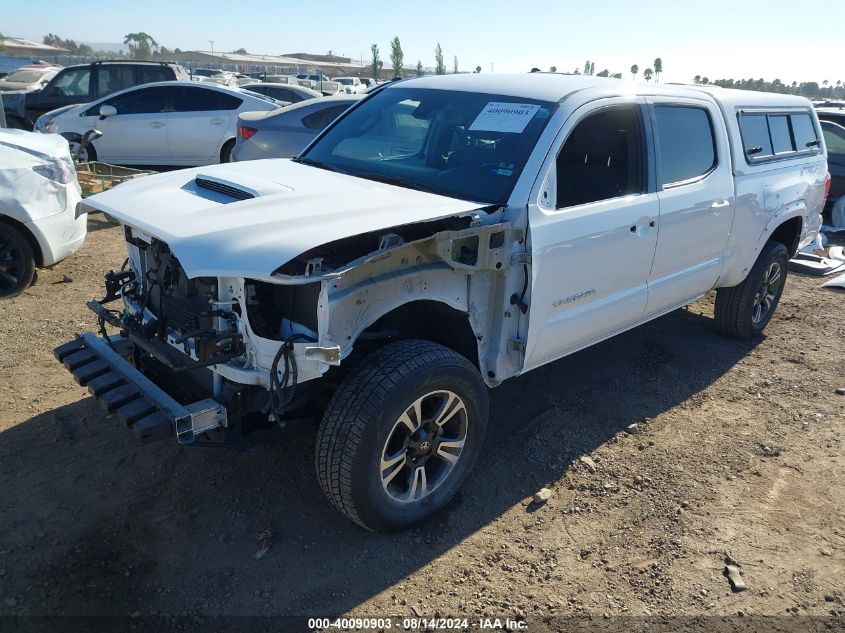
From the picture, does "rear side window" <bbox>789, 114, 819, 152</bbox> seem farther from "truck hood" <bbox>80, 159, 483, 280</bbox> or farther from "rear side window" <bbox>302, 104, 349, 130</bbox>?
"rear side window" <bbox>302, 104, 349, 130</bbox>

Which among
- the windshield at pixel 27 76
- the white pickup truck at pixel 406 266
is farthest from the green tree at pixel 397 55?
the white pickup truck at pixel 406 266

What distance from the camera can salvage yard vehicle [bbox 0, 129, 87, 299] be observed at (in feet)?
18.1

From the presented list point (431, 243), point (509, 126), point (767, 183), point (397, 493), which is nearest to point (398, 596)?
point (397, 493)

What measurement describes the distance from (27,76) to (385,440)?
29853 millimetres

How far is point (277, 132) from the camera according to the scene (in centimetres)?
852

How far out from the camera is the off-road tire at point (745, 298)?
5.52 meters

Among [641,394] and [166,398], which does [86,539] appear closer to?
[166,398]

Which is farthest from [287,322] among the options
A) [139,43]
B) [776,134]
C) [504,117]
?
[139,43]

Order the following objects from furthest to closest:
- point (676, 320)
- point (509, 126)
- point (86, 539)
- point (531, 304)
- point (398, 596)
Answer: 1. point (676, 320)
2. point (509, 126)
3. point (531, 304)
4. point (86, 539)
5. point (398, 596)

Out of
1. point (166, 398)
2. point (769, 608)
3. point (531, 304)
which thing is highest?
point (531, 304)

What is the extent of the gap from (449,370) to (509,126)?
1.41 metres

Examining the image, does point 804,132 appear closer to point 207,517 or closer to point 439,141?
point 439,141

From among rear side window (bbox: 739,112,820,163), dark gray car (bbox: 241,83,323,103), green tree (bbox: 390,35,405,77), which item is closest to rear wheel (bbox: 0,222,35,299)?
rear side window (bbox: 739,112,820,163)

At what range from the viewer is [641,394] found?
475cm
